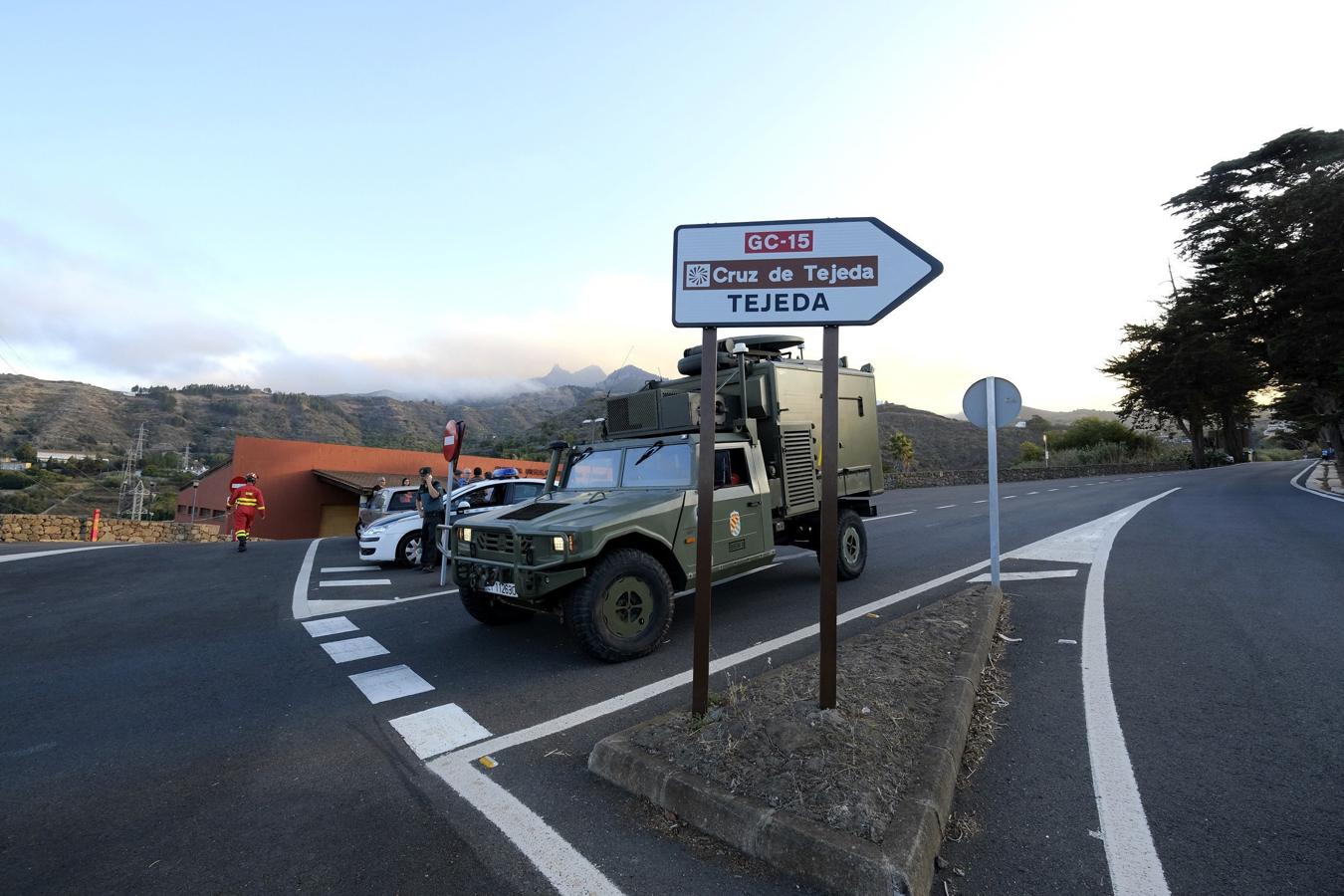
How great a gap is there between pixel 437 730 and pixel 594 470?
327 cm

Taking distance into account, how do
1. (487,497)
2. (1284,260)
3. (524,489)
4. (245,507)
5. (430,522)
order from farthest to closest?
(1284,260) < (245,507) < (524,489) < (487,497) < (430,522)

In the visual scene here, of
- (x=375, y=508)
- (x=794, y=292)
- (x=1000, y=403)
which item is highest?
(x=794, y=292)

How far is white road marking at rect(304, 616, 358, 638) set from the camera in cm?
626

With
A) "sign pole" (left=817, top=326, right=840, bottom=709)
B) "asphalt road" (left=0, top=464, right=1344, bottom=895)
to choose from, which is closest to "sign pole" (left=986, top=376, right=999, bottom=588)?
"asphalt road" (left=0, top=464, right=1344, bottom=895)

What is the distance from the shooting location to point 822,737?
3023 millimetres

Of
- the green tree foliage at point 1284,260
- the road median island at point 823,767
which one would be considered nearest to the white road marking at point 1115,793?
the road median island at point 823,767

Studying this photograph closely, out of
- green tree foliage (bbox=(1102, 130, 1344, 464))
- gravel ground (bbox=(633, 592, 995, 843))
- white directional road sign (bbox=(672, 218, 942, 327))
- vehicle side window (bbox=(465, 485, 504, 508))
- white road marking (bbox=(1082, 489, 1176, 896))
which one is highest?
green tree foliage (bbox=(1102, 130, 1344, 464))

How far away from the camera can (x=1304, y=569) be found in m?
7.70

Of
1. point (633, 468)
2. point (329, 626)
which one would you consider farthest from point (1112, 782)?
point (329, 626)

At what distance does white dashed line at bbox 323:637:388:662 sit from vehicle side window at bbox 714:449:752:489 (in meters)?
3.47

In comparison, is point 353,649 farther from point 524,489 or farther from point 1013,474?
point 1013,474

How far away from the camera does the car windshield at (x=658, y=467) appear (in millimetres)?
5902

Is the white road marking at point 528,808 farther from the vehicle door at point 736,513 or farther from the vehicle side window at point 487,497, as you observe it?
the vehicle side window at point 487,497

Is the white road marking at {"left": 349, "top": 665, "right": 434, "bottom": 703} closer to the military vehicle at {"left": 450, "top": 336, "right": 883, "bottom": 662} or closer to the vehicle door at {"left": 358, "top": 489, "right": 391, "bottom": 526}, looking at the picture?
the military vehicle at {"left": 450, "top": 336, "right": 883, "bottom": 662}
